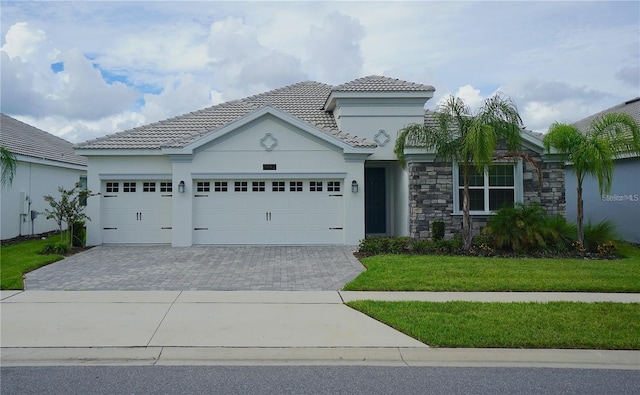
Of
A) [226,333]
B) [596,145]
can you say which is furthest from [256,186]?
[596,145]

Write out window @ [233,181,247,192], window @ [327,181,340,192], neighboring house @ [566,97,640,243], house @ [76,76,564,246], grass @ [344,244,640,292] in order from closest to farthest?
1. grass @ [344,244,640,292]
2. house @ [76,76,564,246]
3. window @ [233,181,247,192]
4. window @ [327,181,340,192]
5. neighboring house @ [566,97,640,243]

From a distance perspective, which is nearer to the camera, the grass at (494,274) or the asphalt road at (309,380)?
the asphalt road at (309,380)

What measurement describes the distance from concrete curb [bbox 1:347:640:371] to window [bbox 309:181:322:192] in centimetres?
1067

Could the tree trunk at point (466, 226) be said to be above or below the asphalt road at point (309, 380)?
above

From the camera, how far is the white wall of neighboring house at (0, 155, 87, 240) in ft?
59.0

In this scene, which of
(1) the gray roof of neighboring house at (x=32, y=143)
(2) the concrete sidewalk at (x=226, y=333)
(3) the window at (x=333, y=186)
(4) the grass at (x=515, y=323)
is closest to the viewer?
(2) the concrete sidewalk at (x=226, y=333)

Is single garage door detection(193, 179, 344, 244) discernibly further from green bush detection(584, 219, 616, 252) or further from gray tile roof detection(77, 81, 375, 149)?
green bush detection(584, 219, 616, 252)

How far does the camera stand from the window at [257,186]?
16797 mm

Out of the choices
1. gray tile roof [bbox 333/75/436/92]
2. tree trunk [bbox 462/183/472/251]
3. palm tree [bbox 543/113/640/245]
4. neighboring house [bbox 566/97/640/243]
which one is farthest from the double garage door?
neighboring house [bbox 566/97/640/243]

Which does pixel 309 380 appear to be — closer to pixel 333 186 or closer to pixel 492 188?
pixel 333 186

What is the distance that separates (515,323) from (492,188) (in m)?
9.93

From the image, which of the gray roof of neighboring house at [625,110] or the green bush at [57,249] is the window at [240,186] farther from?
the gray roof of neighboring house at [625,110]

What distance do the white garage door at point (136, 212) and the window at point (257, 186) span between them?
→ 9.45ft

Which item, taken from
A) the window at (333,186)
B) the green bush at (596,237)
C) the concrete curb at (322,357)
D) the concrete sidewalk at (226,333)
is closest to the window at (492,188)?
the green bush at (596,237)
